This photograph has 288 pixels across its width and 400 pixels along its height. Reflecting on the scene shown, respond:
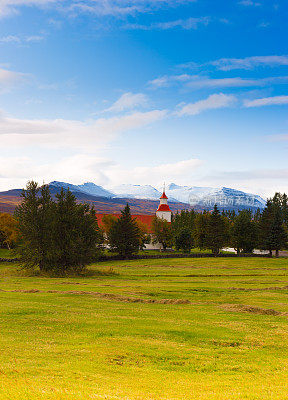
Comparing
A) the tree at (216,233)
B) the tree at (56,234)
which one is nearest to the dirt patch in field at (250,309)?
the tree at (56,234)

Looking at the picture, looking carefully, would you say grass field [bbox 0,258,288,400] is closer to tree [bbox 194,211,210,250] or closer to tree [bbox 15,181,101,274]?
tree [bbox 15,181,101,274]

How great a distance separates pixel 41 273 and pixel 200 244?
5890 centimetres

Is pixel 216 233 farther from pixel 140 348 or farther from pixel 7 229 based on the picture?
pixel 140 348

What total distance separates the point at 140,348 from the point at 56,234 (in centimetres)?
4417

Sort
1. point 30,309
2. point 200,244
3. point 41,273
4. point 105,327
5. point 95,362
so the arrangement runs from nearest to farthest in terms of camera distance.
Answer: point 95,362
point 105,327
point 30,309
point 41,273
point 200,244

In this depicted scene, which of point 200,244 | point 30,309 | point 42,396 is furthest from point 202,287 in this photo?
point 200,244

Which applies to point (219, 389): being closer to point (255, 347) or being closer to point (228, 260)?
point (255, 347)

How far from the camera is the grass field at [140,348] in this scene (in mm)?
10672

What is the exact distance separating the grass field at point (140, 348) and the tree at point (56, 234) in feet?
87.0

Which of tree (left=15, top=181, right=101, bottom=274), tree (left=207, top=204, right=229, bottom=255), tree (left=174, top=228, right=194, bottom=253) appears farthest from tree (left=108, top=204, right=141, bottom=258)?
tree (left=15, top=181, right=101, bottom=274)

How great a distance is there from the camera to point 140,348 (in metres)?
16.0

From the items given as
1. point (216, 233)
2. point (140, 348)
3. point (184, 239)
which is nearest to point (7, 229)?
point (184, 239)

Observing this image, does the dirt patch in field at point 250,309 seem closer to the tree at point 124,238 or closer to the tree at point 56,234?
the tree at point 56,234

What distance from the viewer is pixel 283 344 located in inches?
695
